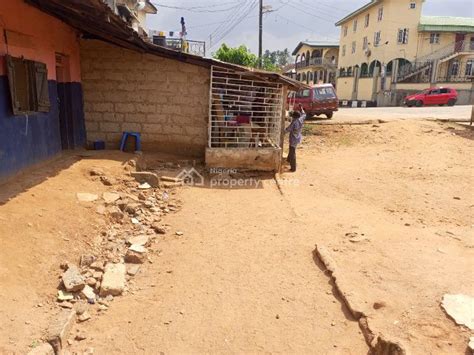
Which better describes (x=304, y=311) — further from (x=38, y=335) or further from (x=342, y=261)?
(x=38, y=335)

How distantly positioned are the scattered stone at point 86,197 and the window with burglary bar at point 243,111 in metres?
A: 3.69

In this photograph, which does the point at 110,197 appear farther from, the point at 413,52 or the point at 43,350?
the point at 413,52

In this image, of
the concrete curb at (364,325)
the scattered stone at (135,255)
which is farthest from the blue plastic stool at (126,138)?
the concrete curb at (364,325)

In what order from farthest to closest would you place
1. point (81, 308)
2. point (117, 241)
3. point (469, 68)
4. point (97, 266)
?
point (469, 68)
point (117, 241)
point (97, 266)
point (81, 308)

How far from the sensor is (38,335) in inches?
120

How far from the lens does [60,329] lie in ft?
10.2

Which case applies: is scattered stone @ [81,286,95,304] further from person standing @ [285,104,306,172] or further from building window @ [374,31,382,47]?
building window @ [374,31,382,47]

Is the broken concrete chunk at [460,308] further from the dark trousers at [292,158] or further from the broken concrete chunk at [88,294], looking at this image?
the dark trousers at [292,158]

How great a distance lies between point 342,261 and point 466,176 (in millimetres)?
6915

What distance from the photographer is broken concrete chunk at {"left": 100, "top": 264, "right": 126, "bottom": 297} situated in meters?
3.90

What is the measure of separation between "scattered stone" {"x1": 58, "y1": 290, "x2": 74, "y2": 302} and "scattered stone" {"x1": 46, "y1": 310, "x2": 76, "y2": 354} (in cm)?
21

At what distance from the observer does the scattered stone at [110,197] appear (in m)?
5.75

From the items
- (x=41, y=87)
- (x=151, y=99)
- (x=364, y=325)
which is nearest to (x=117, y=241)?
(x=364, y=325)

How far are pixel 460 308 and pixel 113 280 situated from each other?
349cm
